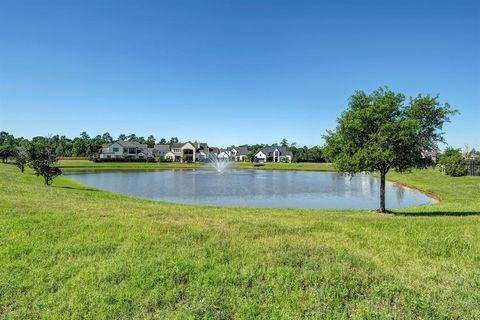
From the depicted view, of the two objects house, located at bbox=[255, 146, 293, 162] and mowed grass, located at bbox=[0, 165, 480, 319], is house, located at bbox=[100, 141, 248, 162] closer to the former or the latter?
house, located at bbox=[255, 146, 293, 162]

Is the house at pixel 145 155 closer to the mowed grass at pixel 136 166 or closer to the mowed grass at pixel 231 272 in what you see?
the mowed grass at pixel 136 166

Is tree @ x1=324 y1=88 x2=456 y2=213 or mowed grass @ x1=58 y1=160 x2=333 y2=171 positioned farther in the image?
mowed grass @ x1=58 y1=160 x2=333 y2=171

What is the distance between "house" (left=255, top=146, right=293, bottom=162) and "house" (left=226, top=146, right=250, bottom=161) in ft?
33.1

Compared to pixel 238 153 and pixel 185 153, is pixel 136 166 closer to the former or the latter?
pixel 185 153

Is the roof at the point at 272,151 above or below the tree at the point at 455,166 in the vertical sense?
above

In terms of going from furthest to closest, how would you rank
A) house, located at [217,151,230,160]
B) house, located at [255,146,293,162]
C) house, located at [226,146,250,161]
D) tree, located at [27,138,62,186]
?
house, located at [226,146,250,161], house, located at [217,151,230,160], house, located at [255,146,293,162], tree, located at [27,138,62,186]

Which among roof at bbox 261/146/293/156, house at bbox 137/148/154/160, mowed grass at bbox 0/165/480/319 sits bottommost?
mowed grass at bbox 0/165/480/319

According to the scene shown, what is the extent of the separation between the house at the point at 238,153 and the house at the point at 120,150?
141ft

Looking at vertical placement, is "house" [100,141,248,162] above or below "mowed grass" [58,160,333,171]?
above

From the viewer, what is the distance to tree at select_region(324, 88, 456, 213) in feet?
59.9

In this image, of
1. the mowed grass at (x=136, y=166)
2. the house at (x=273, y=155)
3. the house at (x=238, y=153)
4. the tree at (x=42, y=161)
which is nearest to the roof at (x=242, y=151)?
the house at (x=238, y=153)

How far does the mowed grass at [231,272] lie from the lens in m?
5.62

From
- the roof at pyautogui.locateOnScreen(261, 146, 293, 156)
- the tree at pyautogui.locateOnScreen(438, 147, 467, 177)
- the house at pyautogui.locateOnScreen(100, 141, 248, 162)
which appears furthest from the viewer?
the roof at pyautogui.locateOnScreen(261, 146, 293, 156)

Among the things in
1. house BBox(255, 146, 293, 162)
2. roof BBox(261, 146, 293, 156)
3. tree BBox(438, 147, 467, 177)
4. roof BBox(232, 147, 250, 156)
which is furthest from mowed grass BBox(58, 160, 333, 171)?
roof BBox(232, 147, 250, 156)
